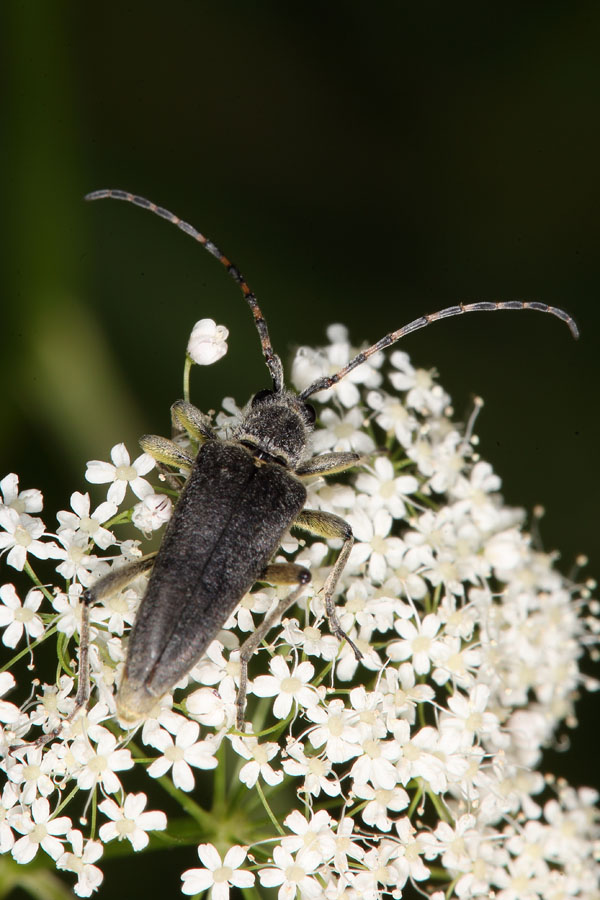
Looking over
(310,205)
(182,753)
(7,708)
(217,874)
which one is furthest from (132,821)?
(310,205)

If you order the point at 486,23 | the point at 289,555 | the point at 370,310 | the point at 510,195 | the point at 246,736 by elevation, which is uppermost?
the point at 486,23

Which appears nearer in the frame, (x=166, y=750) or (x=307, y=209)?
(x=166, y=750)

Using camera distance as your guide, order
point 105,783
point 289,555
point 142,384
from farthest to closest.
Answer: point 142,384 < point 289,555 < point 105,783

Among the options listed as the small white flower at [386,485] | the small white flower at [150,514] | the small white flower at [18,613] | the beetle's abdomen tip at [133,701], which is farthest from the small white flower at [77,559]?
the small white flower at [386,485]

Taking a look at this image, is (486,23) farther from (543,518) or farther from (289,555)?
(289,555)

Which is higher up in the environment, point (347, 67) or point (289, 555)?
point (347, 67)

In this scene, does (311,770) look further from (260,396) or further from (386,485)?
(260,396)

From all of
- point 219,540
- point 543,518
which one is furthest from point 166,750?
point 543,518
